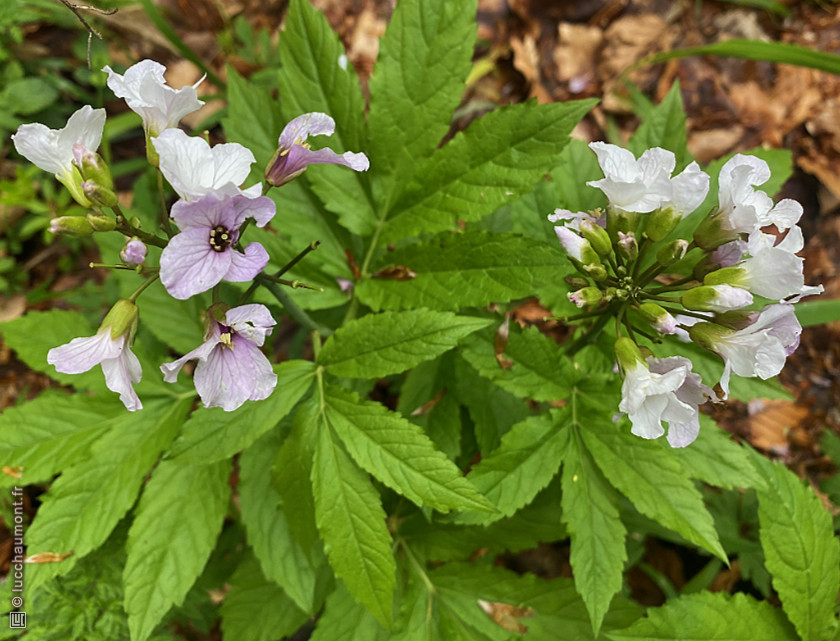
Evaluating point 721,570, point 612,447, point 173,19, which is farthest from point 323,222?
point 173,19

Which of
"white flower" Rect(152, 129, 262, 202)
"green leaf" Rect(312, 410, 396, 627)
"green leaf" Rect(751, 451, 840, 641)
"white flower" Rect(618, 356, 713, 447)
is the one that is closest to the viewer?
"white flower" Rect(152, 129, 262, 202)

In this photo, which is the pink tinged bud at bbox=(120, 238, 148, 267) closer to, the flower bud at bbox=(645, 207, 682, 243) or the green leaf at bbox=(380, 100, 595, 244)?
the green leaf at bbox=(380, 100, 595, 244)

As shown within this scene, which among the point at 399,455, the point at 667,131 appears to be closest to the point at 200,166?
the point at 399,455

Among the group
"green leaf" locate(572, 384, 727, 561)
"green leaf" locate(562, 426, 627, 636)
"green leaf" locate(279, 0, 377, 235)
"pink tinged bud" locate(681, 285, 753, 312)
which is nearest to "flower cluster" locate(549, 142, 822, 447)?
"pink tinged bud" locate(681, 285, 753, 312)

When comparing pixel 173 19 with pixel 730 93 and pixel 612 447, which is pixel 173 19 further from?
pixel 612 447

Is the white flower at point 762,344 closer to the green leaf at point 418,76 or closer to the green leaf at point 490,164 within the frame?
the green leaf at point 490,164

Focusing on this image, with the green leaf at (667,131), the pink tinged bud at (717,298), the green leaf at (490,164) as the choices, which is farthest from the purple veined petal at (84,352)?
the green leaf at (667,131)
